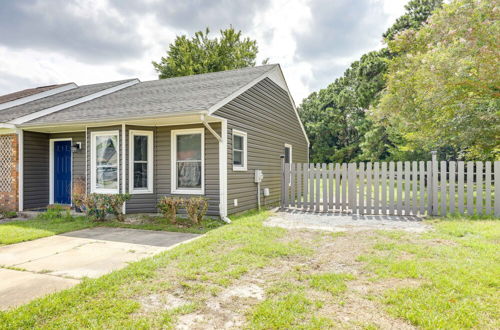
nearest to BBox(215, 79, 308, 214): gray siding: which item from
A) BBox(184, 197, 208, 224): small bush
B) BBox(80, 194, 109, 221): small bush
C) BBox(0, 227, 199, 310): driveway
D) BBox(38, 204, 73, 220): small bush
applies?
BBox(184, 197, 208, 224): small bush

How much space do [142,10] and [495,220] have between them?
428 inches

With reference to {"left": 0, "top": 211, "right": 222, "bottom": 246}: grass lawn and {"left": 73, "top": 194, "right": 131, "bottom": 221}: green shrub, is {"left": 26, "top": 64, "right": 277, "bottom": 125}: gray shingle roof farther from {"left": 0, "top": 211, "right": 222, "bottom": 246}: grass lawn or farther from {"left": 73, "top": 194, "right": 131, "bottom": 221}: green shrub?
{"left": 0, "top": 211, "right": 222, "bottom": 246}: grass lawn

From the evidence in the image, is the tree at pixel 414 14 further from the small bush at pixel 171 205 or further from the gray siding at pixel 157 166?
the small bush at pixel 171 205

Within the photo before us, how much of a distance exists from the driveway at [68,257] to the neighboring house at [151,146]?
1.87m

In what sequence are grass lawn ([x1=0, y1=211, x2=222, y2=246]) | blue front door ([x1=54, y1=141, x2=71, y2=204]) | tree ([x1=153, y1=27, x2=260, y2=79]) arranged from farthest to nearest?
1. tree ([x1=153, y1=27, x2=260, y2=79])
2. blue front door ([x1=54, y1=141, x2=71, y2=204])
3. grass lawn ([x1=0, y1=211, x2=222, y2=246])

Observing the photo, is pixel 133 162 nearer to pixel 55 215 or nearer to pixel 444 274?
pixel 55 215

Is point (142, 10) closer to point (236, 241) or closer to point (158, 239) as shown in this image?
point (158, 239)

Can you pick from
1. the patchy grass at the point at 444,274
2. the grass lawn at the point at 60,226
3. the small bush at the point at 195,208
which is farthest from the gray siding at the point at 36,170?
the patchy grass at the point at 444,274

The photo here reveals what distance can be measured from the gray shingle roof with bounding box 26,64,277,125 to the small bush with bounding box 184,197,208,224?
1.93 metres

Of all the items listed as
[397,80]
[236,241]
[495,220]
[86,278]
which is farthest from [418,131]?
[86,278]

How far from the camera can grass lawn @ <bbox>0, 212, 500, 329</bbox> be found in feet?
7.89

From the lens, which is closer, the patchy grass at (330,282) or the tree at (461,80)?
the patchy grass at (330,282)

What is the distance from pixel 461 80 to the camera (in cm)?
862

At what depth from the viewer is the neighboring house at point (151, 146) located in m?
7.02
